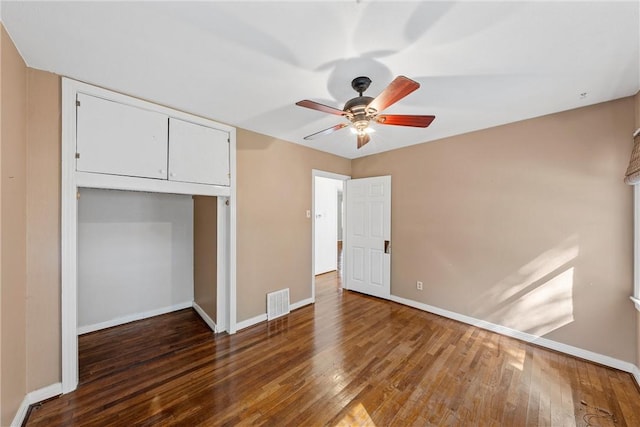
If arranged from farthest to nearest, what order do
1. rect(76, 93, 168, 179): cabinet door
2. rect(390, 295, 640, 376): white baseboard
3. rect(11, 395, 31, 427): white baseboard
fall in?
rect(390, 295, 640, 376): white baseboard, rect(76, 93, 168, 179): cabinet door, rect(11, 395, 31, 427): white baseboard

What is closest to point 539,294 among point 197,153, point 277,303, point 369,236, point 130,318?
point 369,236

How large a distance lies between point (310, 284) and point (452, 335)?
2.03m

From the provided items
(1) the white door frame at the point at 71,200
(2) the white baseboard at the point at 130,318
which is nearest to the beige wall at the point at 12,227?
(1) the white door frame at the point at 71,200

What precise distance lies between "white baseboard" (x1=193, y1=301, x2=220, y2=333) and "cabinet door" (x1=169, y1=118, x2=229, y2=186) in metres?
1.78

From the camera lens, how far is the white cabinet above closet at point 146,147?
2027 mm

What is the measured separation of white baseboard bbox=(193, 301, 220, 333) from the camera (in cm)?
298

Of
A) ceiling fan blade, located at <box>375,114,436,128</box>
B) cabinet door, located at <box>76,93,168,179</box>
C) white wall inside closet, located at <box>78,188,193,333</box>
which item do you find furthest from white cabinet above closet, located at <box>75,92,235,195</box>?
ceiling fan blade, located at <box>375,114,436,128</box>

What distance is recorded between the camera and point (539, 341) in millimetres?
2617

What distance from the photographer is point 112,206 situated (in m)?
3.14

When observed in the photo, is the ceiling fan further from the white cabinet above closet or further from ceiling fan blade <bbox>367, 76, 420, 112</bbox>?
the white cabinet above closet

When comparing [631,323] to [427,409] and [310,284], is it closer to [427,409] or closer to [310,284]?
[427,409]

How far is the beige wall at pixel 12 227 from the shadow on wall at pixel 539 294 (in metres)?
4.33

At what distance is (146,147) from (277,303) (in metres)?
2.42

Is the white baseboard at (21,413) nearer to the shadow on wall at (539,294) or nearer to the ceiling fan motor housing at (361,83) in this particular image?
the ceiling fan motor housing at (361,83)
